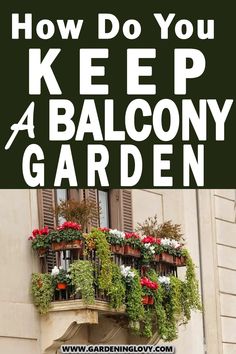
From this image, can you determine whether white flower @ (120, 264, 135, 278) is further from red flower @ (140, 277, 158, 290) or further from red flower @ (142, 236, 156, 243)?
red flower @ (142, 236, 156, 243)

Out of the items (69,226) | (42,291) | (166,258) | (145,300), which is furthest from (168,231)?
(42,291)

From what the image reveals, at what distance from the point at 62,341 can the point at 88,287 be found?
3.42ft

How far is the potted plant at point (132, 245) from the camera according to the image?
21609mm

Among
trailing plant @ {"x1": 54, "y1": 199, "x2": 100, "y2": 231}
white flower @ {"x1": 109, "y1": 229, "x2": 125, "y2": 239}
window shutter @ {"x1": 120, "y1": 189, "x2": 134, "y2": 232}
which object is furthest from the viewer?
window shutter @ {"x1": 120, "y1": 189, "x2": 134, "y2": 232}

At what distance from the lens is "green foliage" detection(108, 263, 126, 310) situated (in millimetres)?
20828

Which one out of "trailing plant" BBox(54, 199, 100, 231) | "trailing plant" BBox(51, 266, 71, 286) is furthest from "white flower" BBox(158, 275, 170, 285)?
"trailing plant" BBox(51, 266, 71, 286)

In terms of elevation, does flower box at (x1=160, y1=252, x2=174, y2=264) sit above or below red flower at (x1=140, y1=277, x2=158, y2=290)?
above

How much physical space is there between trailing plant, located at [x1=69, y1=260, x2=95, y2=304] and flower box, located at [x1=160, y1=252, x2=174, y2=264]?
2.32 metres

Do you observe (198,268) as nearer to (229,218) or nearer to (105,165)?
(229,218)

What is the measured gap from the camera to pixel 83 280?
2028 cm

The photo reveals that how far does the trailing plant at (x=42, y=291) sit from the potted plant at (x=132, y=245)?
1592mm

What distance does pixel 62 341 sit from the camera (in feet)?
68.0

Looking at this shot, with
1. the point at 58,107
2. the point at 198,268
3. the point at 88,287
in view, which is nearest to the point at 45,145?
the point at 58,107

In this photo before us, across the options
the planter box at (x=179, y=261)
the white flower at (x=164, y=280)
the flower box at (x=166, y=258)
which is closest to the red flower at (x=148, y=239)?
the flower box at (x=166, y=258)
